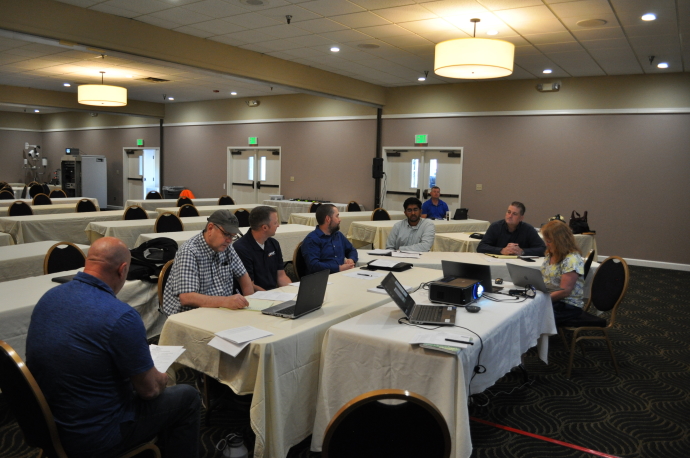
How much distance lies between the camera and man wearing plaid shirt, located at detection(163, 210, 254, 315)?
3.01 meters

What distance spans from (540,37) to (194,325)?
6.16 meters

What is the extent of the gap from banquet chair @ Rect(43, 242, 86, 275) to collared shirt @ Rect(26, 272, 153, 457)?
2.35 meters

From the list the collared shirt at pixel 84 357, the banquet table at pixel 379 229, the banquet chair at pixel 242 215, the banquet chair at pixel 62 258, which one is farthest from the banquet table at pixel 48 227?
the collared shirt at pixel 84 357

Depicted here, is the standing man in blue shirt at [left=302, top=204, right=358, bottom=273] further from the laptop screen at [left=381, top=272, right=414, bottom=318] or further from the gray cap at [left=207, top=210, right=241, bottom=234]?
the laptop screen at [left=381, top=272, right=414, bottom=318]

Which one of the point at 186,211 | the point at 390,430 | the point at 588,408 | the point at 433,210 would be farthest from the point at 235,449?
the point at 433,210

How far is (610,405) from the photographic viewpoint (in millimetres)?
3516

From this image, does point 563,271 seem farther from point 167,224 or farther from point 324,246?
point 167,224

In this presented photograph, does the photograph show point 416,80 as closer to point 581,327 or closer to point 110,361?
point 581,327

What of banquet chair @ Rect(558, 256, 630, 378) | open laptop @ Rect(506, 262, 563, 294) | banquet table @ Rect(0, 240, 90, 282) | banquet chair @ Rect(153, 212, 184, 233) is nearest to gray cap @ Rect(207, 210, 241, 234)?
open laptop @ Rect(506, 262, 563, 294)

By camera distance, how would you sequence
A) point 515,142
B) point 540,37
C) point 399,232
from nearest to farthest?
point 399,232
point 540,37
point 515,142

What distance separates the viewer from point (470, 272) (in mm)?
3574

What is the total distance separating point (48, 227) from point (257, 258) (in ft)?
14.9

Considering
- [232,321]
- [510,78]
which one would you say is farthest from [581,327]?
[510,78]

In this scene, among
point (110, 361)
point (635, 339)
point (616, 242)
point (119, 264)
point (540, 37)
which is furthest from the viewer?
point (616, 242)
